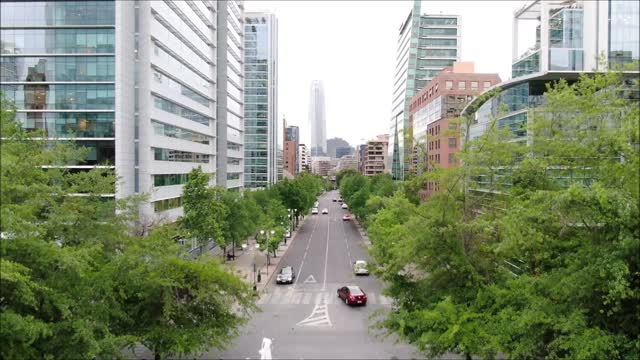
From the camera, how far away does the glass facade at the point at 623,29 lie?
4472 cm

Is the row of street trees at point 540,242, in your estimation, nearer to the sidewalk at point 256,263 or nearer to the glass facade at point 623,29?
the sidewalk at point 256,263

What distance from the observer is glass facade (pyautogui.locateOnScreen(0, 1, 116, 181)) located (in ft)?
131

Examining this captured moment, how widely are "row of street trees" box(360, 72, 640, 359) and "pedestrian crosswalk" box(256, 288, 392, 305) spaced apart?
15635 millimetres

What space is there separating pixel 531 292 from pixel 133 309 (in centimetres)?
1166

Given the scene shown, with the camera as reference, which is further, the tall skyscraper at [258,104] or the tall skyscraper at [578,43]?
the tall skyscraper at [258,104]

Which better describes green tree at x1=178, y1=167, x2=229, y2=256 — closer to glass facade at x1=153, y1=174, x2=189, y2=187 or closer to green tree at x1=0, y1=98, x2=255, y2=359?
glass facade at x1=153, y1=174, x2=189, y2=187

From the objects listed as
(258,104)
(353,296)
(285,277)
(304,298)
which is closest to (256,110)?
(258,104)

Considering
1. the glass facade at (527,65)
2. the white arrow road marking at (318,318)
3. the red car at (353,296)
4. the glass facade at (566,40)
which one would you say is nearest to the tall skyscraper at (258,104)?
the glass facade at (527,65)

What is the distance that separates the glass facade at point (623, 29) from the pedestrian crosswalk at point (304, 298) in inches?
1185

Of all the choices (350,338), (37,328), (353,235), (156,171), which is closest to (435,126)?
(353,235)

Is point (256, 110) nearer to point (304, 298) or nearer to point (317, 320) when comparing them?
point (304, 298)

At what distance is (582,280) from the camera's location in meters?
12.7

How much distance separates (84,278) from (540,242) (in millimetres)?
12782

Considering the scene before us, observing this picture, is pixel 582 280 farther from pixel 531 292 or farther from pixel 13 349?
pixel 13 349
